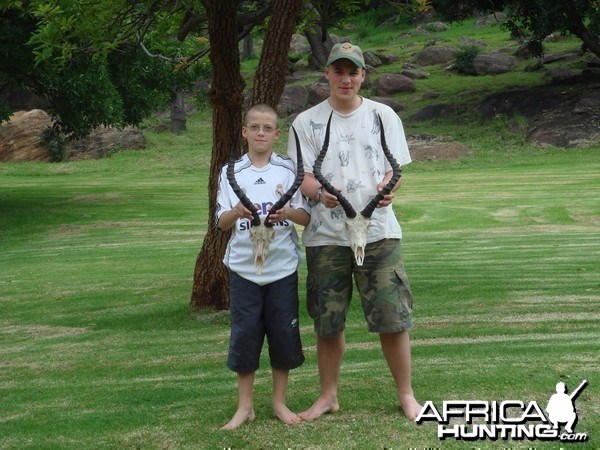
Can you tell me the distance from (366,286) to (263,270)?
0.64 meters

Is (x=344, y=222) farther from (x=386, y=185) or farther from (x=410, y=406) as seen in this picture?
(x=410, y=406)

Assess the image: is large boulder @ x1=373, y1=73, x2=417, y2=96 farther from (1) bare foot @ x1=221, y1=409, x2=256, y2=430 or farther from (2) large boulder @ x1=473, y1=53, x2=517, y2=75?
(1) bare foot @ x1=221, y1=409, x2=256, y2=430

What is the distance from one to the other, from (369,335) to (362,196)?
3726mm

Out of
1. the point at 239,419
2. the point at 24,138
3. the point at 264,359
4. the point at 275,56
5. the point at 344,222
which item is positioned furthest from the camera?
the point at 24,138

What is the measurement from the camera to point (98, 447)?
631 centimetres

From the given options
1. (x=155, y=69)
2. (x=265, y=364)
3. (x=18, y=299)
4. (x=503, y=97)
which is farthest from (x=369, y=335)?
(x=503, y=97)

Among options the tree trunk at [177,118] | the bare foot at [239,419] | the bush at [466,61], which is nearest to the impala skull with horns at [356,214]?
the bare foot at [239,419]

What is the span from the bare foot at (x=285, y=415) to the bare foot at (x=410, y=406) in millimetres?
646

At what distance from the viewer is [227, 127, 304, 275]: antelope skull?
618 cm

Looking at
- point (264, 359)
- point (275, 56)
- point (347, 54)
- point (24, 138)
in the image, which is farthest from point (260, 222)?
point (24, 138)

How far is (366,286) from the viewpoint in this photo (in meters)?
6.40

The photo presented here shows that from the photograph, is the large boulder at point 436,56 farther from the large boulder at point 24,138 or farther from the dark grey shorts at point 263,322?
the dark grey shorts at point 263,322

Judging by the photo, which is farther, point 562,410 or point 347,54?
point 347,54

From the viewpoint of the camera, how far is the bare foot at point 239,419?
6434 mm
